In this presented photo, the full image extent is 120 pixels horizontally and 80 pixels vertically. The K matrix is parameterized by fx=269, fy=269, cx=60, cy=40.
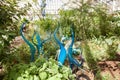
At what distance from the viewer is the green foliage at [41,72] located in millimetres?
3147

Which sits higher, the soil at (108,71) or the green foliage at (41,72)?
the green foliage at (41,72)

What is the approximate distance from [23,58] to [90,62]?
4.04ft

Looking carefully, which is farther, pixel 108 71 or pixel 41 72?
pixel 108 71

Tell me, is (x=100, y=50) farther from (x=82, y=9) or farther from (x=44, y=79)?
(x=44, y=79)

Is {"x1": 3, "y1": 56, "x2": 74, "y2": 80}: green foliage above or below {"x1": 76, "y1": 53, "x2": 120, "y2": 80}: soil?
above

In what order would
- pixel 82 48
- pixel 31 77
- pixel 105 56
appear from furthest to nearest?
pixel 105 56
pixel 82 48
pixel 31 77

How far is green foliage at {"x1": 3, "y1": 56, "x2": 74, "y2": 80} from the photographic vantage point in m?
3.15

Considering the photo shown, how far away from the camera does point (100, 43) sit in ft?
20.2

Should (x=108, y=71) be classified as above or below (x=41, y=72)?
below

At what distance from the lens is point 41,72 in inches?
125

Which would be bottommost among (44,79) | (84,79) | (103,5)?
(84,79)

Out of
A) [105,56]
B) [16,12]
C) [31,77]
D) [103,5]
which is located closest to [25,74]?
[31,77]

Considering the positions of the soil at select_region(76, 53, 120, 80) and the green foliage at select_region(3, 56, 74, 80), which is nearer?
the green foliage at select_region(3, 56, 74, 80)

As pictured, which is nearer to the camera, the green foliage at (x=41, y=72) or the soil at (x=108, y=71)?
the green foliage at (x=41, y=72)
